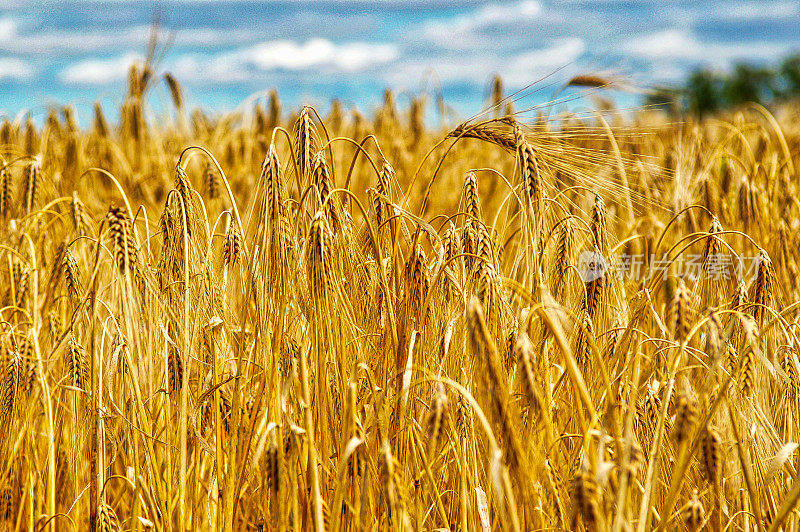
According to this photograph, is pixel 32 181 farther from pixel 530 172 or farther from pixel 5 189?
pixel 530 172

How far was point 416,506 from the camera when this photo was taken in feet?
4.32

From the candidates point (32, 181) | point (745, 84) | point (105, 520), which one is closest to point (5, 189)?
point (32, 181)

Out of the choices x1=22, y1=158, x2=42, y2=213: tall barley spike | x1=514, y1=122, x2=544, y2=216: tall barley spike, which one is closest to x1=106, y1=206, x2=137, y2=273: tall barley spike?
x1=514, y1=122, x2=544, y2=216: tall barley spike

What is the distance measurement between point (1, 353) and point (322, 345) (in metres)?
0.85

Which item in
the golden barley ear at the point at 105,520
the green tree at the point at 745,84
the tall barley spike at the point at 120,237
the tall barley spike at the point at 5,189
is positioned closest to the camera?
the tall barley spike at the point at 120,237

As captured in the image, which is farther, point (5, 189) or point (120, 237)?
point (5, 189)

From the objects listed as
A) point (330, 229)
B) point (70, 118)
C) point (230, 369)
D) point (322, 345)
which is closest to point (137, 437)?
point (230, 369)

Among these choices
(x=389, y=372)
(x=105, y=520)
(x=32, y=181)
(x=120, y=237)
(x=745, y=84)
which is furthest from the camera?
(x=745, y=84)

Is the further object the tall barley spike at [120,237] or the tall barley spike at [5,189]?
the tall barley spike at [5,189]

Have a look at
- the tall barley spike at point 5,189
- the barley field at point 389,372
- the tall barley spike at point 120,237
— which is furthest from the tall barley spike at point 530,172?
the tall barley spike at point 5,189

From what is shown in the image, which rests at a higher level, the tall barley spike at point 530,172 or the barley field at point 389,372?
the tall barley spike at point 530,172

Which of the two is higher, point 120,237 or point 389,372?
point 120,237

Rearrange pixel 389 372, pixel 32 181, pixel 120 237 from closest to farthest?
1. pixel 120 237
2. pixel 389 372
3. pixel 32 181

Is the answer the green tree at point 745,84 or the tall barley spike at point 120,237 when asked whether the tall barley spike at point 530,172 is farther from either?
the green tree at point 745,84
